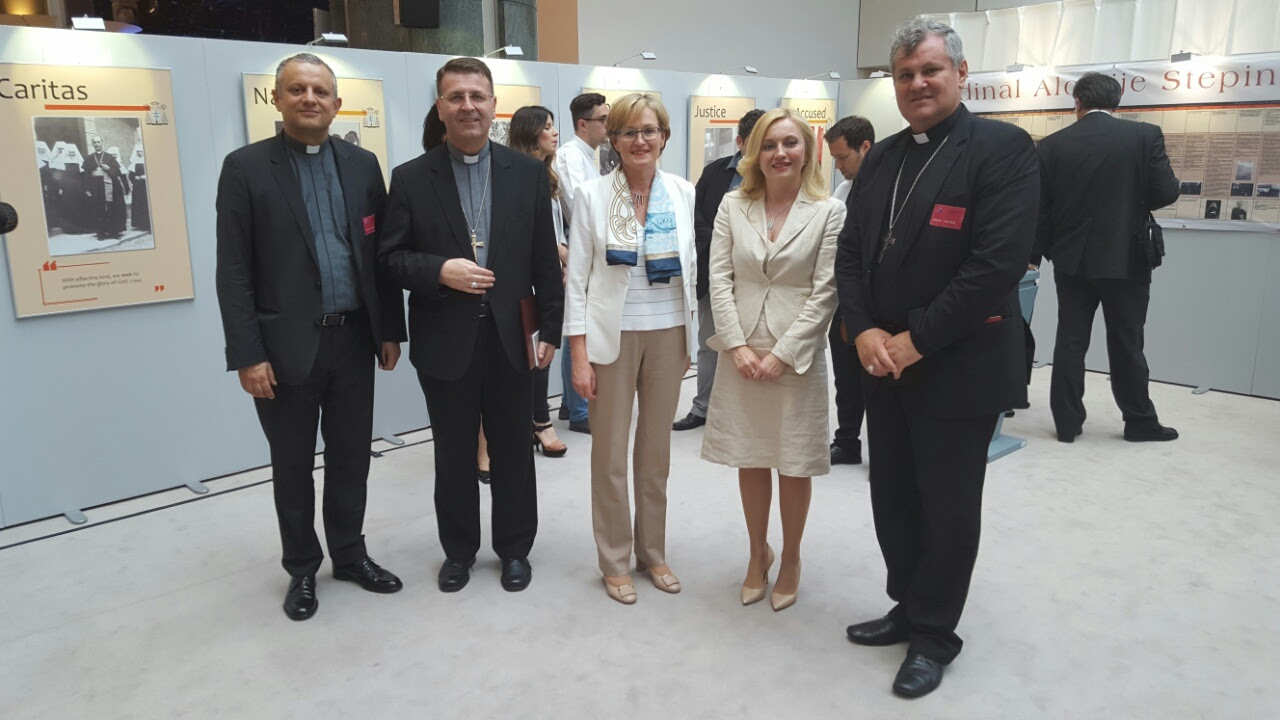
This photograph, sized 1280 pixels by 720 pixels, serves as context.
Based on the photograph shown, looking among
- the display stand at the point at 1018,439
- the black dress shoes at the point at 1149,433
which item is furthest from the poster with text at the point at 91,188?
the black dress shoes at the point at 1149,433

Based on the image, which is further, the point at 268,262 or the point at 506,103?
the point at 506,103

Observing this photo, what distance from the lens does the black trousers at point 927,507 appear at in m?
2.79

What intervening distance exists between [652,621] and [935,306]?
1.54 metres

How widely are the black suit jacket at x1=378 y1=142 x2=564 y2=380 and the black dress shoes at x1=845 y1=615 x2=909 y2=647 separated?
5.04 ft

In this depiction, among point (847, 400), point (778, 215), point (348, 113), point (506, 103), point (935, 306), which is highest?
point (506, 103)

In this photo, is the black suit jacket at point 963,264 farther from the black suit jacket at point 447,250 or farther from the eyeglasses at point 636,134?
the black suit jacket at point 447,250

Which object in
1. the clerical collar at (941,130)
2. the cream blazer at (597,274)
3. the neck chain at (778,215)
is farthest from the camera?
the cream blazer at (597,274)

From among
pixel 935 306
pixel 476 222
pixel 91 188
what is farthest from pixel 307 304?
pixel 935 306

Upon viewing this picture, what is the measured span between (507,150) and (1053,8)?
6117 mm

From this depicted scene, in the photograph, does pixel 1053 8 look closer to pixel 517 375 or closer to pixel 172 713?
pixel 517 375

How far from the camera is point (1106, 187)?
534cm

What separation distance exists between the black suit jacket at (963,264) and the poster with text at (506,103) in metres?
3.38


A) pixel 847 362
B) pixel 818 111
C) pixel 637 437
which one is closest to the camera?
pixel 637 437

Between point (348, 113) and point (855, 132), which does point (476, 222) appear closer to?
point (348, 113)
